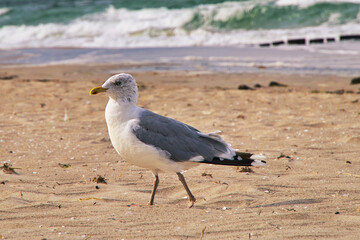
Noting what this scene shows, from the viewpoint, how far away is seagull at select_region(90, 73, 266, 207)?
4113 millimetres

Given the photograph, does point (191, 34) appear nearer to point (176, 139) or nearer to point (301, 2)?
point (301, 2)

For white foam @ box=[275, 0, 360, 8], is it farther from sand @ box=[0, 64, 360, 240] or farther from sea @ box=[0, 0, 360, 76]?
sand @ box=[0, 64, 360, 240]

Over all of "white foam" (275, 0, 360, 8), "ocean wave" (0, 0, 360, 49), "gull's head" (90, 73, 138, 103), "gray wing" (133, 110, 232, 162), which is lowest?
"ocean wave" (0, 0, 360, 49)

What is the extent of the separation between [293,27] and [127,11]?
10301mm

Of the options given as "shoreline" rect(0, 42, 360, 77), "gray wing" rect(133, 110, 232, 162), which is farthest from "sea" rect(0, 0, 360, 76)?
"gray wing" rect(133, 110, 232, 162)

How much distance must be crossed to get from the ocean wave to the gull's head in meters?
15.2

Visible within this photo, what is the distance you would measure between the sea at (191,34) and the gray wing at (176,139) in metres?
8.80

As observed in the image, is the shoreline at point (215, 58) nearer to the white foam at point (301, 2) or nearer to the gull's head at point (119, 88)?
the white foam at point (301, 2)

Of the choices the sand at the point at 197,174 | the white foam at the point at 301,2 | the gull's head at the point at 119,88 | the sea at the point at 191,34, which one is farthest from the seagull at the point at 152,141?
the white foam at the point at 301,2

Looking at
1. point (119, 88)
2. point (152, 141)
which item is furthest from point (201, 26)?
point (152, 141)

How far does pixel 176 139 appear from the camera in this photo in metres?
4.28

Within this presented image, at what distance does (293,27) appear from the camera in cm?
2223

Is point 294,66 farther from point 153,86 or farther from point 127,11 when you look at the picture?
point 127,11

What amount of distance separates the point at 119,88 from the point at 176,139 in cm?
64
